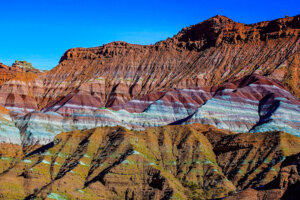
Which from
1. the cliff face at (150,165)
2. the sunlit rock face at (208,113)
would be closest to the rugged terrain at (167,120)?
the cliff face at (150,165)

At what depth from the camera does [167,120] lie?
431 ft

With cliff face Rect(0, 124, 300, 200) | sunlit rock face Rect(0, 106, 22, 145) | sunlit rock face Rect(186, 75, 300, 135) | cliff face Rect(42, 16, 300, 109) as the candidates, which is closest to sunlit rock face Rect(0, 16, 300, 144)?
sunlit rock face Rect(186, 75, 300, 135)

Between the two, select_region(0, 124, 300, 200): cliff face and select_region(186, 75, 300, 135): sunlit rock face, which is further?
select_region(186, 75, 300, 135): sunlit rock face

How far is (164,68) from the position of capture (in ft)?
577

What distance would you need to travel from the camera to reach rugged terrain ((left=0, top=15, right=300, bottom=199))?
218ft

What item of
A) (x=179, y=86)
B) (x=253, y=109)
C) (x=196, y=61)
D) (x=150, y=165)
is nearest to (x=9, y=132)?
(x=150, y=165)

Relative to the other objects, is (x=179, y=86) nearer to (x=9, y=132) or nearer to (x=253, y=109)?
(x=253, y=109)

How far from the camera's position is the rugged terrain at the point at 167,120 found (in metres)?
66.4

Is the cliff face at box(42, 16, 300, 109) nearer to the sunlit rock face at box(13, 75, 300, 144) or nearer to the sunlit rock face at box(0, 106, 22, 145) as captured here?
the sunlit rock face at box(13, 75, 300, 144)

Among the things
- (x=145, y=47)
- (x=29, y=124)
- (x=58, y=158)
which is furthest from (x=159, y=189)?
(x=145, y=47)

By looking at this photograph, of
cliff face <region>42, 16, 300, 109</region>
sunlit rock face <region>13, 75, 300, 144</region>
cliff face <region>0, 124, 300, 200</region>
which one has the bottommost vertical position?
cliff face <region>0, 124, 300, 200</region>

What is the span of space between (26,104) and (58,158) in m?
98.4

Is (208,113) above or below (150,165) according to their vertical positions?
above

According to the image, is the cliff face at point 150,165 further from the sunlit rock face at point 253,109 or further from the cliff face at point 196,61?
the cliff face at point 196,61
